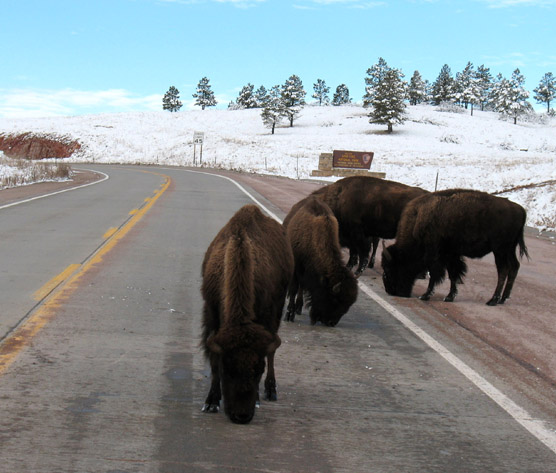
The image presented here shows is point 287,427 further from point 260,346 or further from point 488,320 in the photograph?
point 488,320

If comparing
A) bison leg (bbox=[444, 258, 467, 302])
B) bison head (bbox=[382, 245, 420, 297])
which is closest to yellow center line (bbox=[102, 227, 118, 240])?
bison head (bbox=[382, 245, 420, 297])

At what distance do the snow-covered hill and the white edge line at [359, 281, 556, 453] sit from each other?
21.9 meters

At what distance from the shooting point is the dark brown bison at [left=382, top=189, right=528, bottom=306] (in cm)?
937

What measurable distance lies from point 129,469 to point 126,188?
27.0m

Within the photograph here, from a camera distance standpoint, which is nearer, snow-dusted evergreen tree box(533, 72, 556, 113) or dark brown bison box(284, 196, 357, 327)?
dark brown bison box(284, 196, 357, 327)

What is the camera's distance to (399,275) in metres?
9.71

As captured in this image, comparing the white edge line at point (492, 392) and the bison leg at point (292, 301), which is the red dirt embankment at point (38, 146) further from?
the white edge line at point (492, 392)

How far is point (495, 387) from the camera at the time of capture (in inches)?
221

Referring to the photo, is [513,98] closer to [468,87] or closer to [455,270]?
[468,87]

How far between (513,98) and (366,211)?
134 meters

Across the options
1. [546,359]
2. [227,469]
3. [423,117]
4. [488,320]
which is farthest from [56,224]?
[423,117]

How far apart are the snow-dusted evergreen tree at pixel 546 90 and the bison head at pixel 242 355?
18360cm

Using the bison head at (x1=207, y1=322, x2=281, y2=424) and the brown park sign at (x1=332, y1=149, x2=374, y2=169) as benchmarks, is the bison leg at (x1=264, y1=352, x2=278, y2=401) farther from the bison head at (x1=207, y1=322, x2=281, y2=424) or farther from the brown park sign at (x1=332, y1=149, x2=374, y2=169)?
the brown park sign at (x1=332, y1=149, x2=374, y2=169)

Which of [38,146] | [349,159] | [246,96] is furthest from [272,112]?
[246,96]
